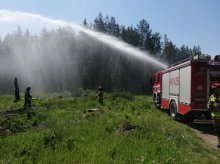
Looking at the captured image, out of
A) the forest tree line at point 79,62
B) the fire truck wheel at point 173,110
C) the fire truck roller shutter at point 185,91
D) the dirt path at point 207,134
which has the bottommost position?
the dirt path at point 207,134

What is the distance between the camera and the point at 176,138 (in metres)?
9.76

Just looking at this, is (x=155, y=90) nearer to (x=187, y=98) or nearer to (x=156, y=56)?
(x=187, y=98)

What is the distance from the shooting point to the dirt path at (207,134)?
419 inches

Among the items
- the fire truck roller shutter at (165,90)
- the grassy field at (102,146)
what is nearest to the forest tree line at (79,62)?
the fire truck roller shutter at (165,90)

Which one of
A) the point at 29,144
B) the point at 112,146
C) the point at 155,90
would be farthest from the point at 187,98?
the point at 155,90

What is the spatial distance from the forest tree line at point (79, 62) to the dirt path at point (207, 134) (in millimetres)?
59362

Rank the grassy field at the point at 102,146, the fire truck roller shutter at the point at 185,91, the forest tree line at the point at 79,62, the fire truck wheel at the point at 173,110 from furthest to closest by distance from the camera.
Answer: the forest tree line at the point at 79,62 < the fire truck wheel at the point at 173,110 < the fire truck roller shutter at the point at 185,91 < the grassy field at the point at 102,146

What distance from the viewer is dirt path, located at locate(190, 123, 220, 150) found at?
10648 millimetres

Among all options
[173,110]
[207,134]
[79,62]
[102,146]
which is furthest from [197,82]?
[79,62]

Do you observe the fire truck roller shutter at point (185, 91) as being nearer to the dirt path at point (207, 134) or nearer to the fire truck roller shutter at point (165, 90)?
the dirt path at point (207, 134)

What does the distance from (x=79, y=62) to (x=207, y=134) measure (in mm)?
66420

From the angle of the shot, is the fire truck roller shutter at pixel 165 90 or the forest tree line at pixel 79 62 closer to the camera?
the fire truck roller shutter at pixel 165 90

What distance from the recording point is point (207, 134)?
12391 mm

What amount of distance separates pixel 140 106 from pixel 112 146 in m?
12.2
